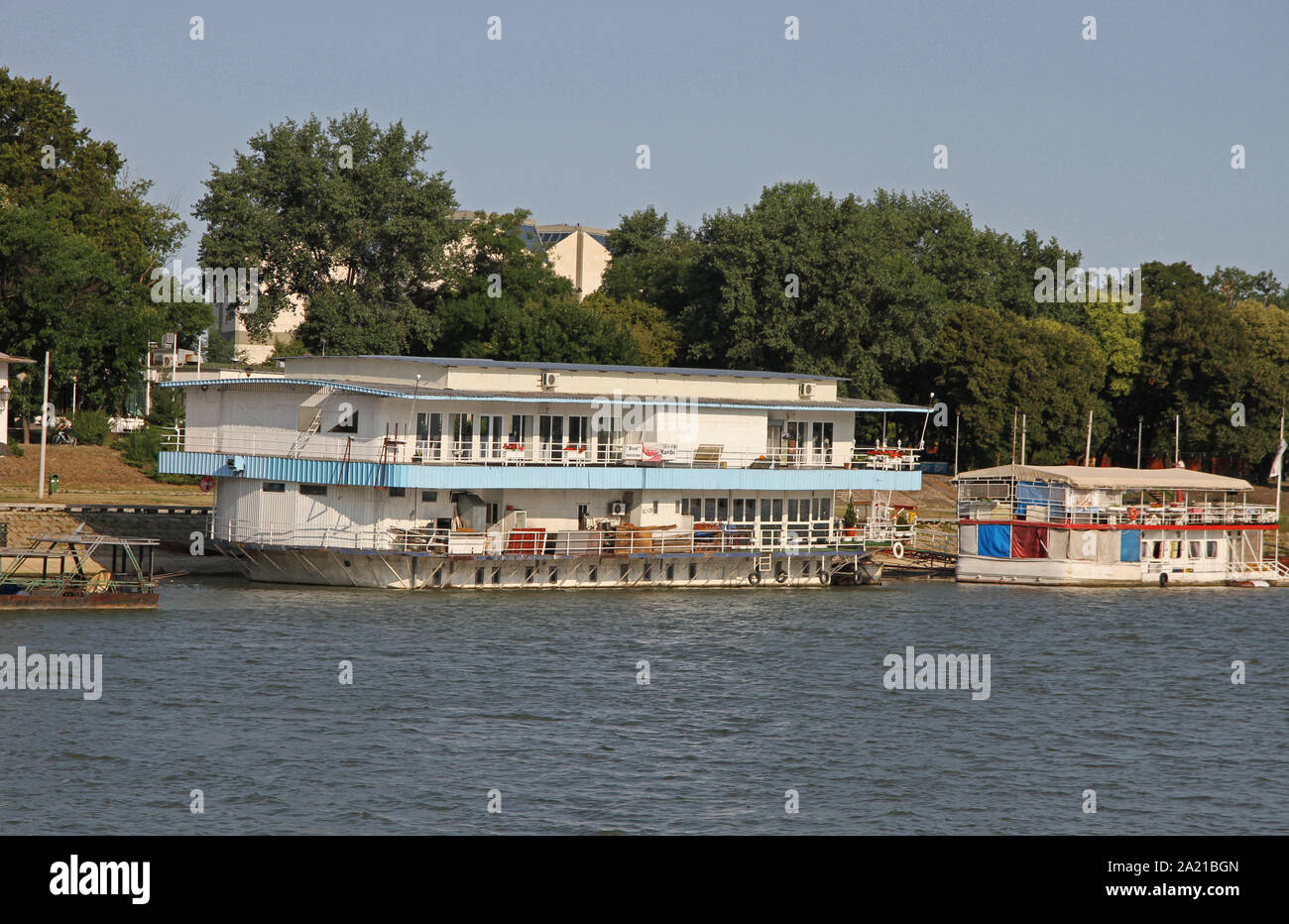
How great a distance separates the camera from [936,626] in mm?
51781

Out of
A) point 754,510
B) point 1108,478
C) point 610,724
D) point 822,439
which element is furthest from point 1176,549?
point 610,724

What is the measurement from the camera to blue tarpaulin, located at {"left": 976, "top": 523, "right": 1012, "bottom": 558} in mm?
68250

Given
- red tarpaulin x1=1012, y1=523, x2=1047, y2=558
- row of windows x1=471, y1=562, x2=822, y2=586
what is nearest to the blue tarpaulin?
red tarpaulin x1=1012, y1=523, x2=1047, y2=558

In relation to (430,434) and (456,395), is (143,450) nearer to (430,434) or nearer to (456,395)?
(430,434)

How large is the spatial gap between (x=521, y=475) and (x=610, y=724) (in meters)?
20.1

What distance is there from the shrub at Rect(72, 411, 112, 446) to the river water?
2816 cm

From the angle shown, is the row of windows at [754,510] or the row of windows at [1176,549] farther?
the row of windows at [1176,549]

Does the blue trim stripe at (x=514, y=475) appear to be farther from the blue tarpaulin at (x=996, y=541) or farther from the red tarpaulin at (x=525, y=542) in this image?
the blue tarpaulin at (x=996, y=541)

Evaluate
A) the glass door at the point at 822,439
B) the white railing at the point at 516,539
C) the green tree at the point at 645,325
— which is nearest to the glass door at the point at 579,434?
the white railing at the point at 516,539

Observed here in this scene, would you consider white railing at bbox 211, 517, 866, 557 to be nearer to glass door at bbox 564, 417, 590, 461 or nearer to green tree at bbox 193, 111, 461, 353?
glass door at bbox 564, 417, 590, 461

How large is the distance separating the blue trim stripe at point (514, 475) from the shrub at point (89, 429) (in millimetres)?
24441

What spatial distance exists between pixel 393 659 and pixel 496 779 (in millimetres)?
11397

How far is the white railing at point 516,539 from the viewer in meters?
52.4
